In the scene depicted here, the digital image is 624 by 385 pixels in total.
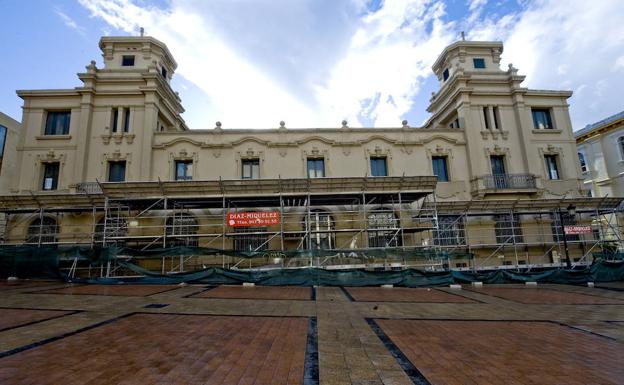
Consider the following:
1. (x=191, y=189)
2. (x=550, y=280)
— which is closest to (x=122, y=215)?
(x=191, y=189)

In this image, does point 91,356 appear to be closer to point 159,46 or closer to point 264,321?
point 264,321

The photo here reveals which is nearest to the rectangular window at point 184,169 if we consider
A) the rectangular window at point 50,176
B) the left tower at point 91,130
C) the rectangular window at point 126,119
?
the left tower at point 91,130

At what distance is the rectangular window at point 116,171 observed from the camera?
21.1 meters

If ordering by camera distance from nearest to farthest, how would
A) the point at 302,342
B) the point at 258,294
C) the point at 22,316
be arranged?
the point at 302,342, the point at 22,316, the point at 258,294

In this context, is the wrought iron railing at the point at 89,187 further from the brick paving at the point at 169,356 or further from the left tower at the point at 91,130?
the brick paving at the point at 169,356

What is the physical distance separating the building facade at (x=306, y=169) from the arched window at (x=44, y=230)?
0.08m

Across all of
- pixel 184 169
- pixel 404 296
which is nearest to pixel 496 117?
pixel 404 296

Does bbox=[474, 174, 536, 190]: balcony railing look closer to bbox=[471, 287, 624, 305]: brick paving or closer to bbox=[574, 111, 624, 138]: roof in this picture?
bbox=[471, 287, 624, 305]: brick paving

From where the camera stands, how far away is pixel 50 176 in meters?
21.2

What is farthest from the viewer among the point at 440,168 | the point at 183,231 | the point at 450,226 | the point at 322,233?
the point at 440,168

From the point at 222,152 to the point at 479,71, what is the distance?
66.9 ft

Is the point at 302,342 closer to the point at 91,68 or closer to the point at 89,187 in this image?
the point at 89,187

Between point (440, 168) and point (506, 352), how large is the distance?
19.3 metres

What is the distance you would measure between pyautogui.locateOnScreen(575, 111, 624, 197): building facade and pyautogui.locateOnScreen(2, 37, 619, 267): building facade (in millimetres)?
9987
